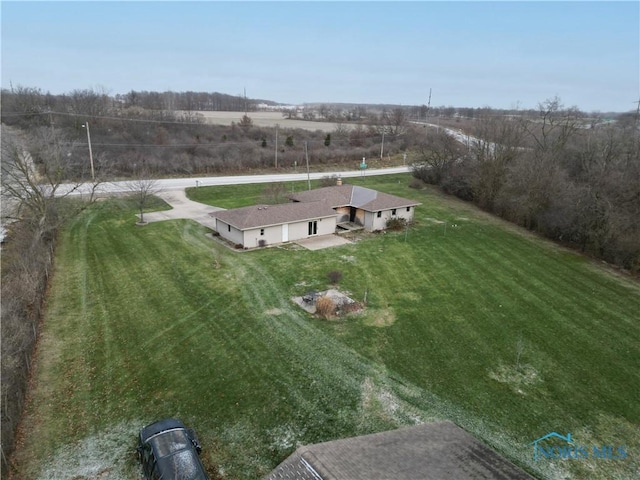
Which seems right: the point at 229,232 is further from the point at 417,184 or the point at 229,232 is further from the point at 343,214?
the point at 417,184

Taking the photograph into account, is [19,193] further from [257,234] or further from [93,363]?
[93,363]

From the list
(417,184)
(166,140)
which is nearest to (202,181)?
(166,140)

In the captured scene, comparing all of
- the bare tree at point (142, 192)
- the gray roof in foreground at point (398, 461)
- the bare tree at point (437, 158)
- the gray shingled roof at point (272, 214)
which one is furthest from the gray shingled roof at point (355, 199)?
the gray roof in foreground at point (398, 461)

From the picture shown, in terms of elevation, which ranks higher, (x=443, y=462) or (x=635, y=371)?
(x=443, y=462)

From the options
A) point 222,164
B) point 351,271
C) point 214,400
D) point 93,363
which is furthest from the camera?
point 222,164

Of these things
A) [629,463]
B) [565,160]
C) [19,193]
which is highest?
[565,160]

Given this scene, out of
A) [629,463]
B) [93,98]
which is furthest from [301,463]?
[93,98]

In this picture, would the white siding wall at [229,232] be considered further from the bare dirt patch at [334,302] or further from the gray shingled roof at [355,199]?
the bare dirt patch at [334,302]
